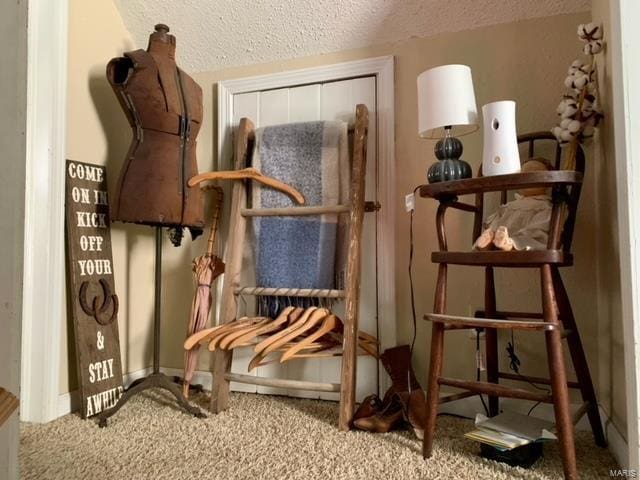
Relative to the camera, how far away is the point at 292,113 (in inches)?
61.7

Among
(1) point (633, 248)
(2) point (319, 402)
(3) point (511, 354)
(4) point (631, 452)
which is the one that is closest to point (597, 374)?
(3) point (511, 354)

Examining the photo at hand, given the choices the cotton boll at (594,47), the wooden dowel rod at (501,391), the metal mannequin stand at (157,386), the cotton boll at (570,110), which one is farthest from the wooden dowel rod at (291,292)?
the cotton boll at (594,47)

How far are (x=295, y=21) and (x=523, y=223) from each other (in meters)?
1.00

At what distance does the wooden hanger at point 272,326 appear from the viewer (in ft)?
4.07

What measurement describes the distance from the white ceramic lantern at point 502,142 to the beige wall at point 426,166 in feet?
0.81

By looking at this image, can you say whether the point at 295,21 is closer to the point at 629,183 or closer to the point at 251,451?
the point at 629,183

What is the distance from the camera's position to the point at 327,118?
1.53 m

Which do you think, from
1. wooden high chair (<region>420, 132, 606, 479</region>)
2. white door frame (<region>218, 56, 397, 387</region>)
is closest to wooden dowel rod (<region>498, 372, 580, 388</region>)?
wooden high chair (<region>420, 132, 606, 479</region>)

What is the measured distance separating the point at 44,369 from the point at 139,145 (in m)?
0.72

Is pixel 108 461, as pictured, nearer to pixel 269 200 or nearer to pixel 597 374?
pixel 269 200

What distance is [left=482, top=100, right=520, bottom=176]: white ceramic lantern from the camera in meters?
1.00

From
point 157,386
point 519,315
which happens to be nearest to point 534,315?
point 519,315

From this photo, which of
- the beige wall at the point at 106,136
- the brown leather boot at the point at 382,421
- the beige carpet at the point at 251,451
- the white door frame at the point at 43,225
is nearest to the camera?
the beige carpet at the point at 251,451

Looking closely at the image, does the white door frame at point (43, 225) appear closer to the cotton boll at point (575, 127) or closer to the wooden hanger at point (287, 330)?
the wooden hanger at point (287, 330)
